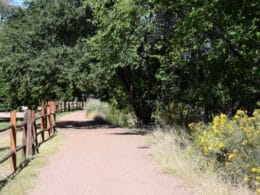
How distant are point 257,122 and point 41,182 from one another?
455 cm

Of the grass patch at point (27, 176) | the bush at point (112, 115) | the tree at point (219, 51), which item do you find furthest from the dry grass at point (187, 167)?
the bush at point (112, 115)

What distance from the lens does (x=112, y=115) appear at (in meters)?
34.1

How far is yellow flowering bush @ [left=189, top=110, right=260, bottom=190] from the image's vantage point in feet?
29.5

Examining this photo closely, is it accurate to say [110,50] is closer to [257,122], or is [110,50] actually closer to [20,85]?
[20,85]

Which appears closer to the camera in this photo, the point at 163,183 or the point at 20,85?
the point at 163,183

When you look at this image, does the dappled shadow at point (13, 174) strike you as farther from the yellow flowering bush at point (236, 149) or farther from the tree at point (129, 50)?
the tree at point (129, 50)

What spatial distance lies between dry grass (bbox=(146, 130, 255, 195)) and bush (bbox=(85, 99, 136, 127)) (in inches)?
549

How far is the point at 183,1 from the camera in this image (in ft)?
45.9

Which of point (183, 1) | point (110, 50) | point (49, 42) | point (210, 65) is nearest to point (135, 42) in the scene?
point (110, 50)

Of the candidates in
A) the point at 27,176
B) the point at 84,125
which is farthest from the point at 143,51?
the point at 27,176

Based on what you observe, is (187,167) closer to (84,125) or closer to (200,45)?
(200,45)

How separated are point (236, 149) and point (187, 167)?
235 centimetres

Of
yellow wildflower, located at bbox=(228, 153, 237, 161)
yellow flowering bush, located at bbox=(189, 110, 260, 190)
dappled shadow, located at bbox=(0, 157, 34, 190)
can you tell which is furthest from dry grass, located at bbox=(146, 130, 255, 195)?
dappled shadow, located at bbox=(0, 157, 34, 190)

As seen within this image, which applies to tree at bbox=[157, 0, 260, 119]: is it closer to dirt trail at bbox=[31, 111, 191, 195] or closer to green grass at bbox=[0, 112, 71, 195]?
→ dirt trail at bbox=[31, 111, 191, 195]
